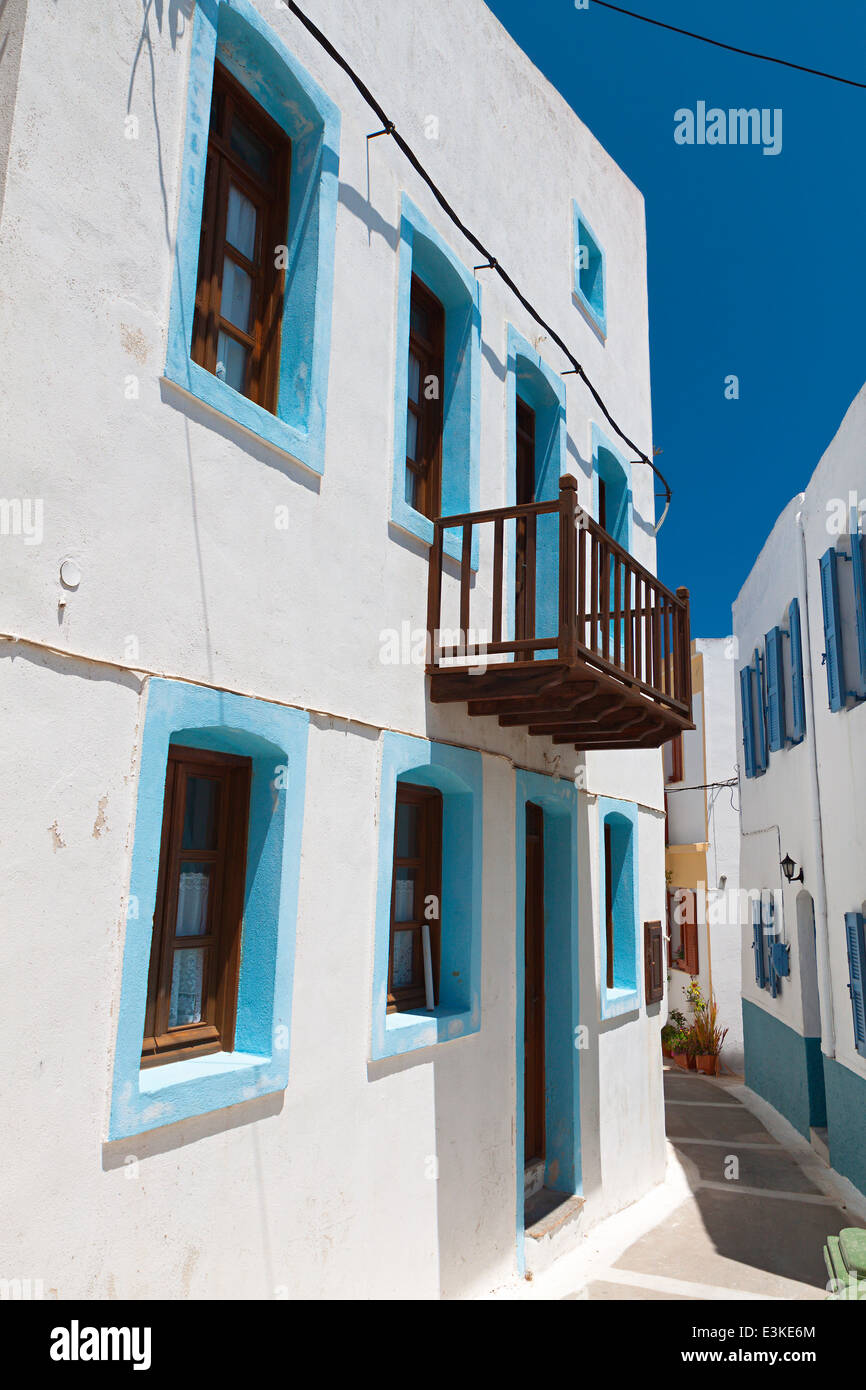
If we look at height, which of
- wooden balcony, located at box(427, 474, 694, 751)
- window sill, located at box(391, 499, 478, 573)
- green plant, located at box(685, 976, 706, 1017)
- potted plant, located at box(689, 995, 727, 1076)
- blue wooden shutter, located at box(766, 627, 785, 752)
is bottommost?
potted plant, located at box(689, 995, 727, 1076)

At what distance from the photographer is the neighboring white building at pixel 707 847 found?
18.5 m

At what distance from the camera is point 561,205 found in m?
8.77

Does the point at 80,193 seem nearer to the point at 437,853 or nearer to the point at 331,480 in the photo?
the point at 331,480

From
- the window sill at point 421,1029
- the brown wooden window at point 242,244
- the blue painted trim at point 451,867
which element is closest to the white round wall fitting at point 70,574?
the brown wooden window at point 242,244

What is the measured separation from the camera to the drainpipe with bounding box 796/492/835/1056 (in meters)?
10.1

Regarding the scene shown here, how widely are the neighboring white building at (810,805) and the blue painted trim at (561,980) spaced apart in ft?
10.1

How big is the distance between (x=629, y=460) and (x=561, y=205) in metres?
2.56

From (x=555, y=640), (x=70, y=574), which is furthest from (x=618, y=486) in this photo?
(x=70, y=574)

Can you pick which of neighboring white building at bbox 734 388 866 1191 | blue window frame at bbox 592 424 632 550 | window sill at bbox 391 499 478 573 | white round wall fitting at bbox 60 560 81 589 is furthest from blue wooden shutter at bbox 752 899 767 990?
white round wall fitting at bbox 60 560 81 589

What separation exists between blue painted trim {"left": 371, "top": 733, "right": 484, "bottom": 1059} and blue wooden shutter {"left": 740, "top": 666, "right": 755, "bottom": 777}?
8.96m

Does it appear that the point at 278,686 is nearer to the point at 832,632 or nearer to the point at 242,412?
the point at 242,412

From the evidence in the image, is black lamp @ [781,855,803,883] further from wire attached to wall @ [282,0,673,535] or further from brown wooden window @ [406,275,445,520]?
brown wooden window @ [406,275,445,520]

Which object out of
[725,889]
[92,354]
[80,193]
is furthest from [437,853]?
[725,889]

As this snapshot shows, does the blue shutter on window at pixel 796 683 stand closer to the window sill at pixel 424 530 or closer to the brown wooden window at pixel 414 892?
the window sill at pixel 424 530
